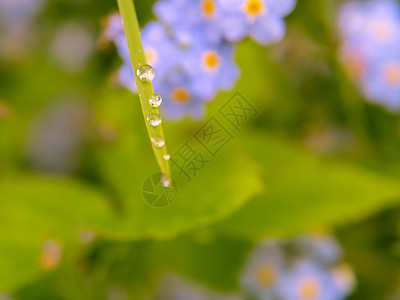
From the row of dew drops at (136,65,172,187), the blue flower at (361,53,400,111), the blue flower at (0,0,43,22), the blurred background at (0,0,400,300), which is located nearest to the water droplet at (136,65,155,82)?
the row of dew drops at (136,65,172,187)

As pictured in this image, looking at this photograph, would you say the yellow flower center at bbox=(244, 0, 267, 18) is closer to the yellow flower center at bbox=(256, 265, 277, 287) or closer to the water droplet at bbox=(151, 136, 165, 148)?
the water droplet at bbox=(151, 136, 165, 148)

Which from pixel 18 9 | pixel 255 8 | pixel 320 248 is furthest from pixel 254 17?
pixel 18 9

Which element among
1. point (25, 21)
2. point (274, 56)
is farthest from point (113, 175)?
point (25, 21)

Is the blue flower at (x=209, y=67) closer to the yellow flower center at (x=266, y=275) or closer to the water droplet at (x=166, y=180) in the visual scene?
the water droplet at (x=166, y=180)

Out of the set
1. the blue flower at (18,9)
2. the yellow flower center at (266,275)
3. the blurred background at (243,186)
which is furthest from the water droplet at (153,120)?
the blue flower at (18,9)

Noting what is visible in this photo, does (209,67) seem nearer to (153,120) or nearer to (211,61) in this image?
(211,61)

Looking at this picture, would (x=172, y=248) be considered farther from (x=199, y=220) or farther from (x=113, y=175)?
(x=199, y=220)

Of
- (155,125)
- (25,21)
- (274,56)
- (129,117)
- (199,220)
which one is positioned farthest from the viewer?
(25,21)
